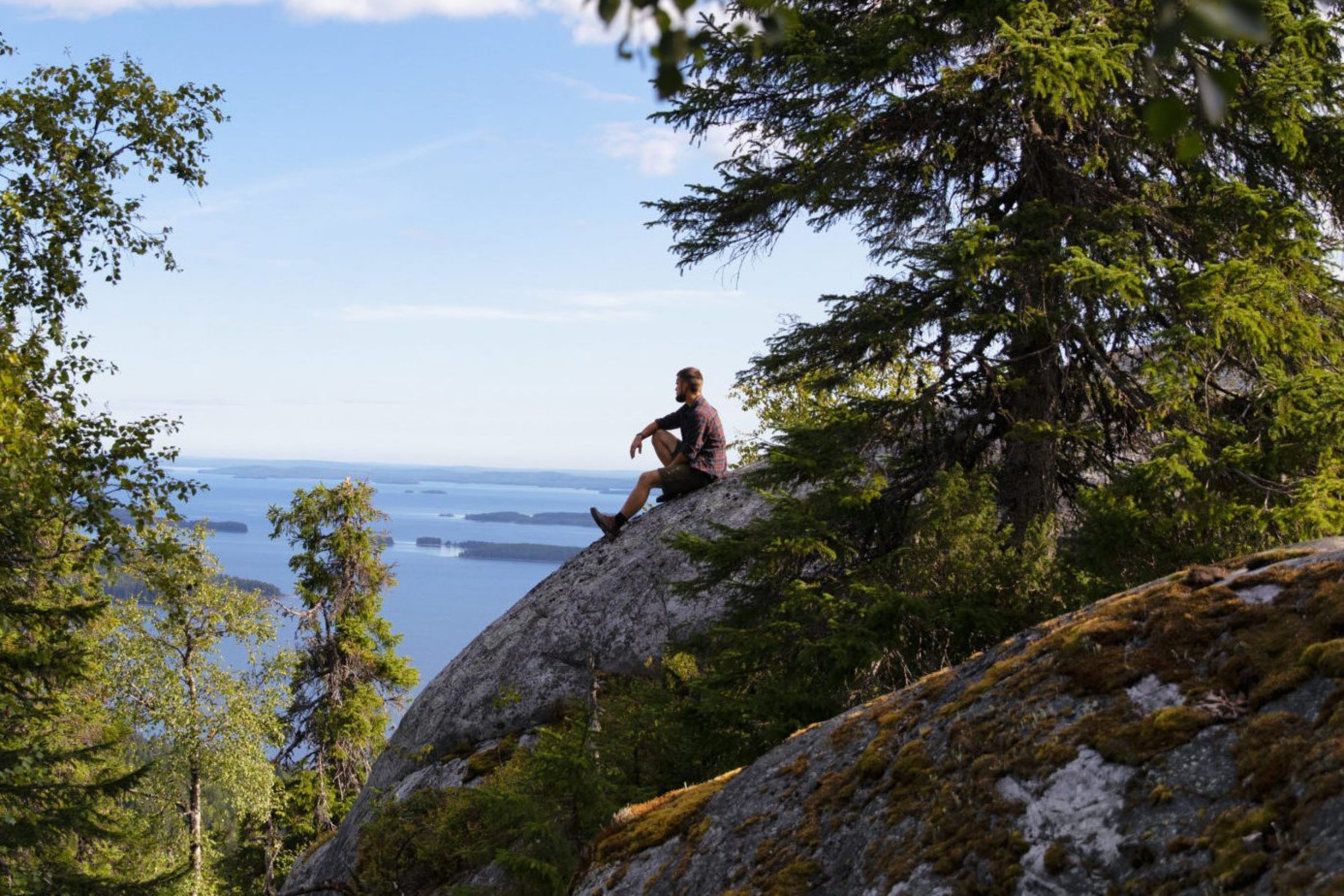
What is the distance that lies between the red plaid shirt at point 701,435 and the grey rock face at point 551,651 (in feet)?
1.17

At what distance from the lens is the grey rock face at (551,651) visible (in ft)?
44.7

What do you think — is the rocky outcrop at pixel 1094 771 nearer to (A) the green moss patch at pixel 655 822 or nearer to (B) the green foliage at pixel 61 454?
(A) the green moss patch at pixel 655 822

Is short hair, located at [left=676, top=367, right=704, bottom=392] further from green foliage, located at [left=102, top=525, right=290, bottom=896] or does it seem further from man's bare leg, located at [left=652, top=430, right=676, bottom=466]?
green foliage, located at [left=102, top=525, right=290, bottom=896]

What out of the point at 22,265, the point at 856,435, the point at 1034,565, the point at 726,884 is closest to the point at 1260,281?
the point at 1034,565

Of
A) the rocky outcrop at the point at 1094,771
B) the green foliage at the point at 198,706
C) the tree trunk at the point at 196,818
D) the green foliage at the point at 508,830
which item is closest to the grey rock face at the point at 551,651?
the green foliage at the point at 508,830

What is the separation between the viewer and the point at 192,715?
2945 centimetres

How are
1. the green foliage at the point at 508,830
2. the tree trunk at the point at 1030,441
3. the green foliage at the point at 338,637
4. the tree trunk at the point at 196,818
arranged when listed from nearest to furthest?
1. the green foliage at the point at 508,830
2. the tree trunk at the point at 1030,441
3. the green foliage at the point at 338,637
4. the tree trunk at the point at 196,818

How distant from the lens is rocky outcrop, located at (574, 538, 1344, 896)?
10.7 feet

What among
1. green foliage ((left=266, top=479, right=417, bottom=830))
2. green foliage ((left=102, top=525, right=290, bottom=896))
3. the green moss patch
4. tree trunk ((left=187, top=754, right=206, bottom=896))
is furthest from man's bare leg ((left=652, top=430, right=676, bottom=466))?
tree trunk ((left=187, top=754, right=206, bottom=896))

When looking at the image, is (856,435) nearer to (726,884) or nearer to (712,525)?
(712,525)

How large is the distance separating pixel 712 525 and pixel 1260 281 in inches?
209

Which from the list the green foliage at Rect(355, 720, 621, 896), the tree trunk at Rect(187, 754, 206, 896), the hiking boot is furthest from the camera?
the tree trunk at Rect(187, 754, 206, 896)

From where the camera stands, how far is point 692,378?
14.3 metres

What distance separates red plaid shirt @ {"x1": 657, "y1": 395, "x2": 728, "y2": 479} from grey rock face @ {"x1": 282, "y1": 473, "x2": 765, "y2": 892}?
0.36 metres
